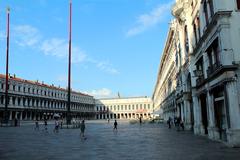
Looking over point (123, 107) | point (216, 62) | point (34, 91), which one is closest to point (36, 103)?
point (34, 91)

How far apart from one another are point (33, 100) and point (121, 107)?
253 feet

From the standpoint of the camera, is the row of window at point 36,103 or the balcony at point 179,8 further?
the row of window at point 36,103

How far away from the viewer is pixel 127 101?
180375mm

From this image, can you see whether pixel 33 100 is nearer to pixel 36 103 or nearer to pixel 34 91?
pixel 36 103

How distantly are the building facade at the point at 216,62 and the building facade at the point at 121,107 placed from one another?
481 ft

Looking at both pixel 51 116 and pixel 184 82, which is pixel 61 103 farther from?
pixel 184 82

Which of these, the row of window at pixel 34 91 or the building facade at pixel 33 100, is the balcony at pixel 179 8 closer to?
the building facade at pixel 33 100

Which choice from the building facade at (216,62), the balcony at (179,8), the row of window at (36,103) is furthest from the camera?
the row of window at (36,103)

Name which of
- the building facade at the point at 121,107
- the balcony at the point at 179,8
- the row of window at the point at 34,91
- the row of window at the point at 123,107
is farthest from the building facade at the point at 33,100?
the balcony at the point at 179,8

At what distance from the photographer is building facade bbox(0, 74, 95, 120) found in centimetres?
Answer: 10100

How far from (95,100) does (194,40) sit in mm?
160611

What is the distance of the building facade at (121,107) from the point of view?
177m

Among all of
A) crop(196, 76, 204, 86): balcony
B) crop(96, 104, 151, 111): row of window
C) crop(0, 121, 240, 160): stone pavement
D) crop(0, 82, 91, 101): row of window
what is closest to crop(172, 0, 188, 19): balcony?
crop(196, 76, 204, 86): balcony

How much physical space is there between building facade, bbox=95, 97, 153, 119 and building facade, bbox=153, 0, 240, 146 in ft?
481
